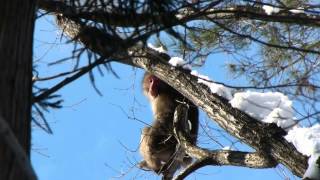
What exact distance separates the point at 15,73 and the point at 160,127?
4.59m

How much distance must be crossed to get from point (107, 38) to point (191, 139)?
3032 mm

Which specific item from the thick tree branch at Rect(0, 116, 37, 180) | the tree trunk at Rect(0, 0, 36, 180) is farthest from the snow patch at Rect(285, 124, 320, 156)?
the thick tree branch at Rect(0, 116, 37, 180)

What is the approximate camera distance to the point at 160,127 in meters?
6.41

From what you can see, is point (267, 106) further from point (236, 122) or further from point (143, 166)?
point (143, 166)

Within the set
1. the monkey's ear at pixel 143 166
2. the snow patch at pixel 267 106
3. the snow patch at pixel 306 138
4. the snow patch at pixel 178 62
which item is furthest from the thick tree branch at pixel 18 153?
the monkey's ear at pixel 143 166

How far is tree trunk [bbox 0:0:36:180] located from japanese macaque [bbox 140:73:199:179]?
13.3 ft

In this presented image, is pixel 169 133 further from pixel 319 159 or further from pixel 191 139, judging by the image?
pixel 319 159

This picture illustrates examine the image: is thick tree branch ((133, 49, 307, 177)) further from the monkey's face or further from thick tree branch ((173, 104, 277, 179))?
the monkey's face

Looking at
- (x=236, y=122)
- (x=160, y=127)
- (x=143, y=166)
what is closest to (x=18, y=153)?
(x=236, y=122)

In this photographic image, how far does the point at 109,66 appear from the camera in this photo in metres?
2.33

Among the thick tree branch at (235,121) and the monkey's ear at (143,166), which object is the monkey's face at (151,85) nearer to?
the monkey's ear at (143,166)

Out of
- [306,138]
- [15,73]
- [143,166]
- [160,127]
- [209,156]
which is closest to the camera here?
[15,73]

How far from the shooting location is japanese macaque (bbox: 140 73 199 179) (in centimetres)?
625

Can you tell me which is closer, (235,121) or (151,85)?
(235,121)
